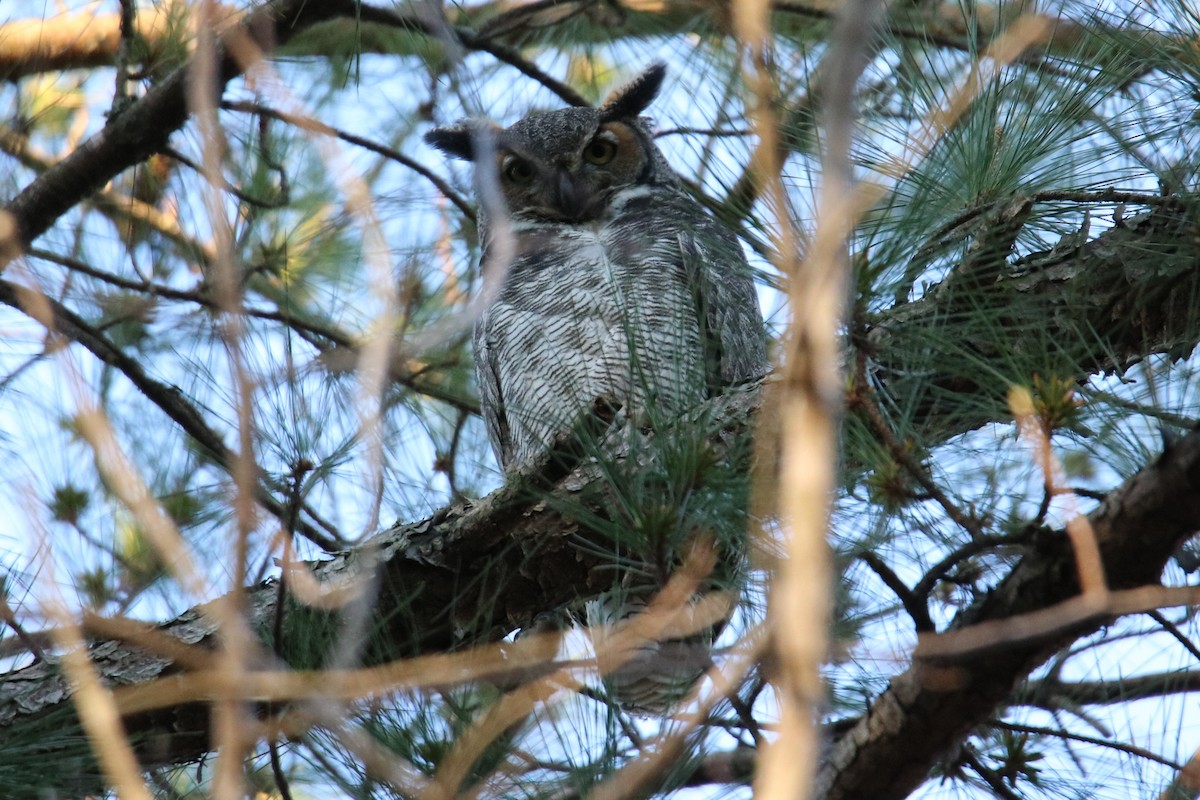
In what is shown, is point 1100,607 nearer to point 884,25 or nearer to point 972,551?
point 972,551

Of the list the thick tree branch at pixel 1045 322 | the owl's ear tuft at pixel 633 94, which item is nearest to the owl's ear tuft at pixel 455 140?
the owl's ear tuft at pixel 633 94

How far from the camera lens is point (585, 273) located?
8.53 ft

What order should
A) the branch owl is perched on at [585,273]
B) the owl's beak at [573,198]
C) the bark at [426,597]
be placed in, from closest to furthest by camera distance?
the bark at [426,597]
the branch owl is perched on at [585,273]
the owl's beak at [573,198]

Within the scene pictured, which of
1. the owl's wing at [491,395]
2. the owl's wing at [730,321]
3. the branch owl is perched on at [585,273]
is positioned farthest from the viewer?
the owl's wing at [491,395]

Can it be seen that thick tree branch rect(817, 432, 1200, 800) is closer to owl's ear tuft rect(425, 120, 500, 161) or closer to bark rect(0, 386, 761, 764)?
bark rect(0, 386, 761, 764)

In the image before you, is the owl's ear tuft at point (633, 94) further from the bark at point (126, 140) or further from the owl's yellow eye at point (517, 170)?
the bark at point (126, 140)

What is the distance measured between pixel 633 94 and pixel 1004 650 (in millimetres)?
2379

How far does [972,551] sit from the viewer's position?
1062 mm

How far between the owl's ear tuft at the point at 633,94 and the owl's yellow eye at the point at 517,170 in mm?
249

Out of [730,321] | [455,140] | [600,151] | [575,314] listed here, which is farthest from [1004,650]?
[455,140]

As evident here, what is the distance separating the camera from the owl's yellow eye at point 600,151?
3.11 meters

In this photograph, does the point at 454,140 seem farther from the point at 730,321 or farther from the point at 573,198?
the point at 730,321

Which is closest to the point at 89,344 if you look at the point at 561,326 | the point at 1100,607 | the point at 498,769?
the point at 561,326

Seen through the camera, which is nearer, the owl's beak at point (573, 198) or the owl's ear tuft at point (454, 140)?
the owl's beak at point (573, 198)
